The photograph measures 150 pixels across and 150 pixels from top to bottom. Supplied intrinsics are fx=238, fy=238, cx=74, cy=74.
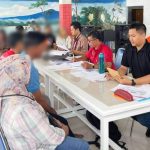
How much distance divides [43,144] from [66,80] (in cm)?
94

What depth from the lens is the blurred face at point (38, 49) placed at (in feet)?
2.11

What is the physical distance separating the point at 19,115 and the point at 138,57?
147 centimetres

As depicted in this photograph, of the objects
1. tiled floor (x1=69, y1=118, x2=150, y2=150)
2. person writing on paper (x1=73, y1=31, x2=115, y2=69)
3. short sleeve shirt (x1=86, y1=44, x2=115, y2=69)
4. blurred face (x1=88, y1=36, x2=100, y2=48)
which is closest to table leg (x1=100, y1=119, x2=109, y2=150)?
tiled floor (x1=69, y1=118, x2=150, y2=150)

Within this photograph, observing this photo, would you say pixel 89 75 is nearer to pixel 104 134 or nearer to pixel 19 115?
pixel 104 134

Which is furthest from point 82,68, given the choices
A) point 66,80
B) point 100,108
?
point 100,108

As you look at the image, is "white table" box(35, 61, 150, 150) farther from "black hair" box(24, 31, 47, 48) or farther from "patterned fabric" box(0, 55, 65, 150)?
"black hair" box(24, 31, 47, 48)

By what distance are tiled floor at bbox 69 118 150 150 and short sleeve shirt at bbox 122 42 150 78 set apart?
607 mm

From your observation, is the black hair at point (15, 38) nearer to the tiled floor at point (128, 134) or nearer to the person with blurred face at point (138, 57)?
the person with blurred face at point (138, 57)

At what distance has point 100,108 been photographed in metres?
1.39

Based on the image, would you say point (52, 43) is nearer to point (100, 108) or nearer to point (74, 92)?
point (100, 108)

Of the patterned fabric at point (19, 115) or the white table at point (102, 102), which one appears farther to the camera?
the white table at point (102, 102)

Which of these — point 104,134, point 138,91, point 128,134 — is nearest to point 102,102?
point 104,134

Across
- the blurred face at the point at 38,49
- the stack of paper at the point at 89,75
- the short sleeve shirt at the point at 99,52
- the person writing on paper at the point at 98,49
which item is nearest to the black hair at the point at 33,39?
the blurred face at the point at 38,49

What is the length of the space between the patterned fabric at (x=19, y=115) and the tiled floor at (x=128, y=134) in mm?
1188
